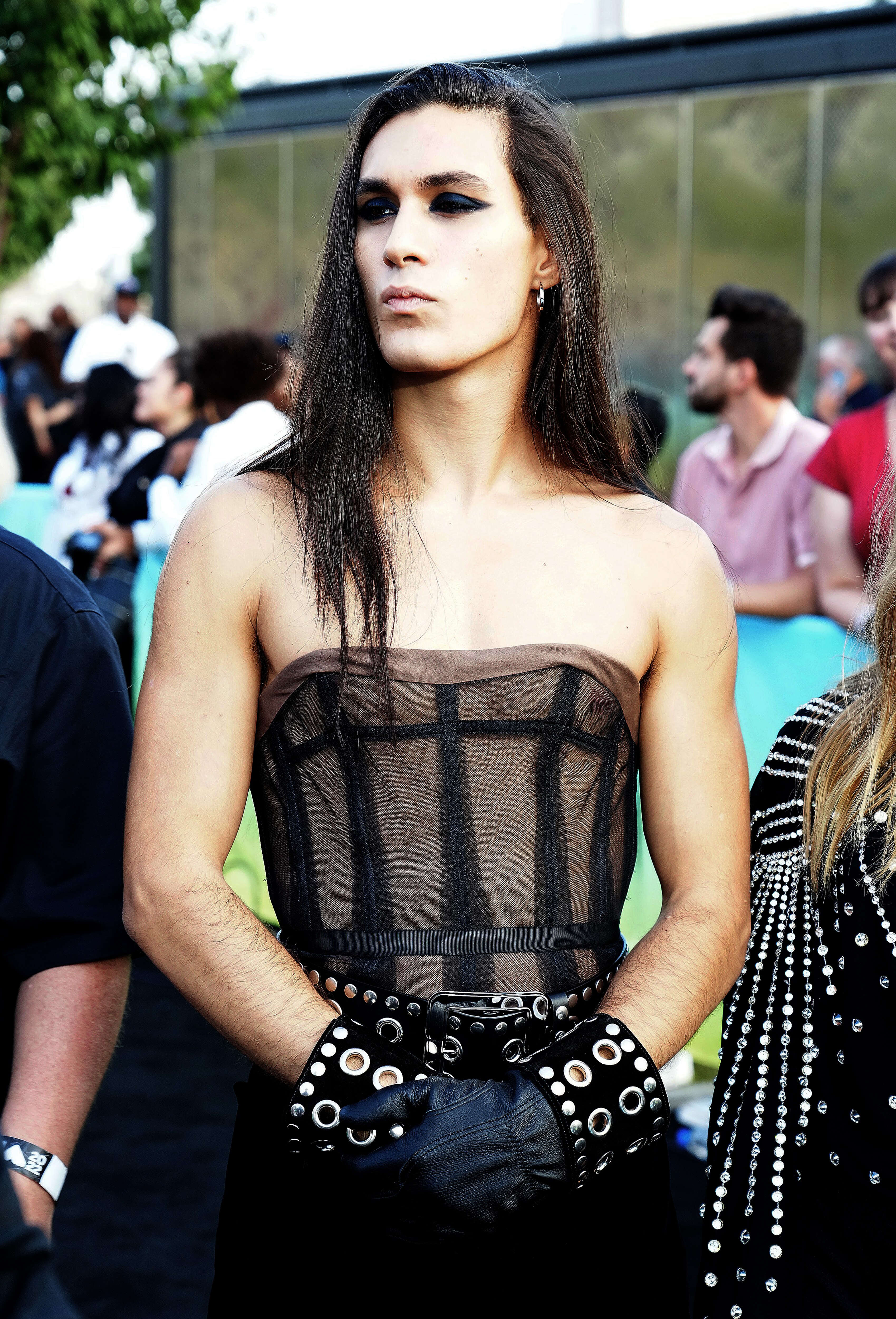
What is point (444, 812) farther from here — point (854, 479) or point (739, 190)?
point (739, 190)

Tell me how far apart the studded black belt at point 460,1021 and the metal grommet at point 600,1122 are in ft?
0.35

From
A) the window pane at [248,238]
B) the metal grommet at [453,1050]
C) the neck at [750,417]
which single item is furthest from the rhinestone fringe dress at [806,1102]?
the window pane at [248,238]

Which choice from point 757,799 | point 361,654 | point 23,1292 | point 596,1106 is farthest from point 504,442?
point 23,1292

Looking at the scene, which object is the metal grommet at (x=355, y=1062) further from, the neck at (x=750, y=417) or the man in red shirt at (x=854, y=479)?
the neck at (x=750, y=417)

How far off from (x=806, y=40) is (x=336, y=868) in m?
10.5

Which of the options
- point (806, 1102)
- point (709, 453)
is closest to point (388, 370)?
point (806, 1102)

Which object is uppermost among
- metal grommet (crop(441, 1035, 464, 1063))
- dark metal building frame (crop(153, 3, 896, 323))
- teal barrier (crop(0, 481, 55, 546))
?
dark metal building frame (crop(153, 3, 896, 323))

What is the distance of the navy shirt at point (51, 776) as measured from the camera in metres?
1.74

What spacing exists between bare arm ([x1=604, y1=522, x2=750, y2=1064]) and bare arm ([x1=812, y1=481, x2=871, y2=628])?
2.13 meters

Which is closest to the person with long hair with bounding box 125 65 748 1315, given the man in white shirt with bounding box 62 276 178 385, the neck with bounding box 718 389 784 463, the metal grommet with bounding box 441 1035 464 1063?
the metal grommet with bounding box 441 1035 464 1063

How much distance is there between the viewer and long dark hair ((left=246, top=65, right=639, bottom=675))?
1.95 metres

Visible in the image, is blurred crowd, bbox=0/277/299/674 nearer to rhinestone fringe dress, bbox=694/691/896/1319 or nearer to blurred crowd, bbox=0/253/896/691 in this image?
blurred crowd, bbox=0/253/896/691

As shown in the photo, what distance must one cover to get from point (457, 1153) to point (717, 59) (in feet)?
36.3

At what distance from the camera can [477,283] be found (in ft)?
6.40
